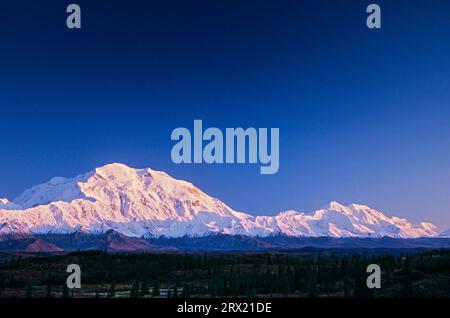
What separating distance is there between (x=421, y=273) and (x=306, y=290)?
10.5 m

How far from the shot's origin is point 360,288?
92.8ft

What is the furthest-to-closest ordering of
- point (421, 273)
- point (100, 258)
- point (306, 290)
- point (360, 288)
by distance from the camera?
point (100, 258)
point (421, 273)
point (306, 290)
point (360, 288)
